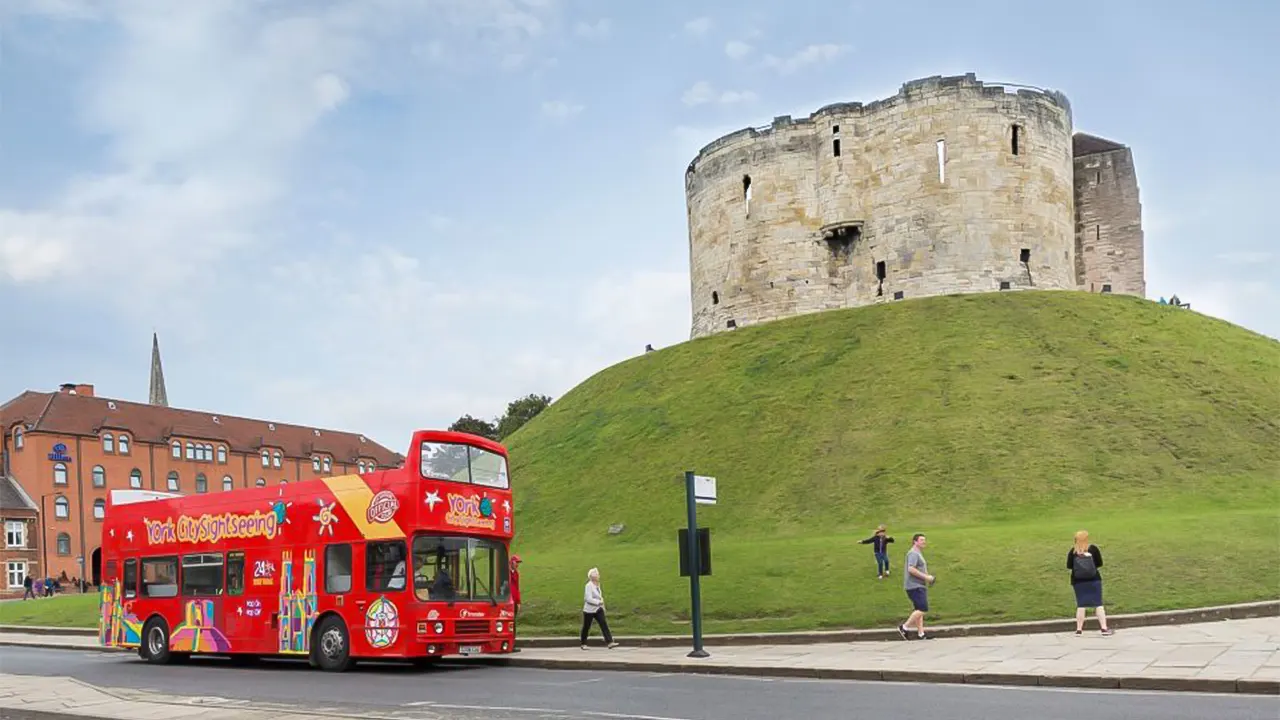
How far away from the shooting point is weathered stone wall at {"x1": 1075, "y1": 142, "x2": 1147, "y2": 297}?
182 feet

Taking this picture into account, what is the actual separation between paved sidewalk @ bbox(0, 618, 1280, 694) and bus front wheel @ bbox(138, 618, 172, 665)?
7543 mm

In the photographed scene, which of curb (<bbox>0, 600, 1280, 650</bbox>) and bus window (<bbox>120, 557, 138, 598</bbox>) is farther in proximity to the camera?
bus window (<bbox>120, 557, 138, 598</bbox>)

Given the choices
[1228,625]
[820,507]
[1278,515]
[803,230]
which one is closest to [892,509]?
[820,507]

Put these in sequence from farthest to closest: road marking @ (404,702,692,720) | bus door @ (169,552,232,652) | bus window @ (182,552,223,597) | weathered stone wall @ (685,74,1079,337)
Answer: weathered stone wall @ (685,74,1079,337) < bus window @ (182,552,223,597) < bus door @ (169,552,232,652) < road marking @ (404,702,692,720)

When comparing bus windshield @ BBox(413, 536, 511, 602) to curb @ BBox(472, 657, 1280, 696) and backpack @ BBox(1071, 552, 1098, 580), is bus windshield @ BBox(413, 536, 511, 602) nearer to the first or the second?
curb @ BBox(472, 657, 1280, 696)

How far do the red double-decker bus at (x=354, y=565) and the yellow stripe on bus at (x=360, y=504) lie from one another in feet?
0.09

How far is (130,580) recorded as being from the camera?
79.0 ft

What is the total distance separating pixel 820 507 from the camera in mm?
33438

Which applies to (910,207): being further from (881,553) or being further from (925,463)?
(881,553)

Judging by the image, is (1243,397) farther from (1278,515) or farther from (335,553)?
(335,553)

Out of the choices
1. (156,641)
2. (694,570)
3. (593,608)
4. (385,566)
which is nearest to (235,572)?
(156,641)

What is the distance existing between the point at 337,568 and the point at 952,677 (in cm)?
1100

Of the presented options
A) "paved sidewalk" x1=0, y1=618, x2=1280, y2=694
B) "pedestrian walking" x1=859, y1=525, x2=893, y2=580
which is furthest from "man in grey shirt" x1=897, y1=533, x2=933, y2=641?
"pedestrian walking" x1=859, y1=525, x2=893, y2=580

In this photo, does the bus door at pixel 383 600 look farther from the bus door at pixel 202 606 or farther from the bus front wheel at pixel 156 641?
the bus front wheel at pixel 156 641
